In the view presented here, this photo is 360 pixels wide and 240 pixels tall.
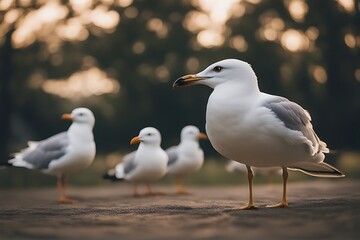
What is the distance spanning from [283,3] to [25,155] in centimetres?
925

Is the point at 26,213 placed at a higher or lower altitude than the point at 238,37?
lower

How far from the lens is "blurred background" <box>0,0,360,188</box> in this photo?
15.0 metres

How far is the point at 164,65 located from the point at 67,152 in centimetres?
832

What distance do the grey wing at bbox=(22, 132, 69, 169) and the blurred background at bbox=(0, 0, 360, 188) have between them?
254 inches

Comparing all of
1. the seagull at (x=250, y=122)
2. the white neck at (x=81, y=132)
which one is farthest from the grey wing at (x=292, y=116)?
the white neck at (x=81, y=132)

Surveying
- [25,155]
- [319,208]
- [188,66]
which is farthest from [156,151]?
[188,66]

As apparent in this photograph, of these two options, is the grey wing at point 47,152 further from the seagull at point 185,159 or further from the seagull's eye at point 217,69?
the seagull's eye at point 217,69

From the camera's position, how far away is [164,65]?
615 inches

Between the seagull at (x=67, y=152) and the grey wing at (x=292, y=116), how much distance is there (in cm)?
329

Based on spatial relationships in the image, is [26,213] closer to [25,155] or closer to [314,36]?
[25,155]

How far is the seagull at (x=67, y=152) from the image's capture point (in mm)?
7535

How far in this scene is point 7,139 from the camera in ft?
48.3

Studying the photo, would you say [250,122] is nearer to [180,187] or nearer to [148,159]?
[148,159]

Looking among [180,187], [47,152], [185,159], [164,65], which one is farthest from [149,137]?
[164,65]
